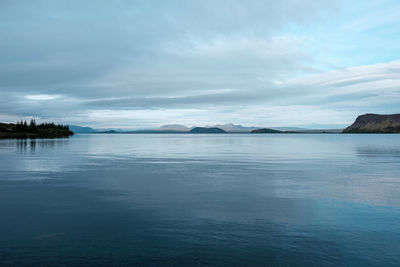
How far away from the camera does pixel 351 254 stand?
12008 millimetres

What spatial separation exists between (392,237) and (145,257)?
11089 mm

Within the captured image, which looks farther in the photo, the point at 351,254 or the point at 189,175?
the point at 189,175

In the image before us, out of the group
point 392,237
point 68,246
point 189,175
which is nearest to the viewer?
point 68,246

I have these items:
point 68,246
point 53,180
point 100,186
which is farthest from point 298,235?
point 53,180

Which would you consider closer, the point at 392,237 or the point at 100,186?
the point at 392,237

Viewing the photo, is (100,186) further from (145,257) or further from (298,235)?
(298,235)

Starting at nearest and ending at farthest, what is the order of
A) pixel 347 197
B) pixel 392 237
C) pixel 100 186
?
pixel 392 237 < pixel 347 197 < pixel 100 186

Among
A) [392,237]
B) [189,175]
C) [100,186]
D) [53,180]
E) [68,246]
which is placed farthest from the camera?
[189,175]

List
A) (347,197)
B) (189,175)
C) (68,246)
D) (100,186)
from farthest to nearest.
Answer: (189,175), (100,186), (347,197), (68,246)

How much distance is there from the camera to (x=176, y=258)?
37.7 ft

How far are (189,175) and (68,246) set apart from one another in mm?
20617

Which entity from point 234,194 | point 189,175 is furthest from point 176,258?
point 189,175

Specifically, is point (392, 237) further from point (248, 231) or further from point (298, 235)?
point (248, 231)

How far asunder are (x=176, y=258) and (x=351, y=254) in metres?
6.93
